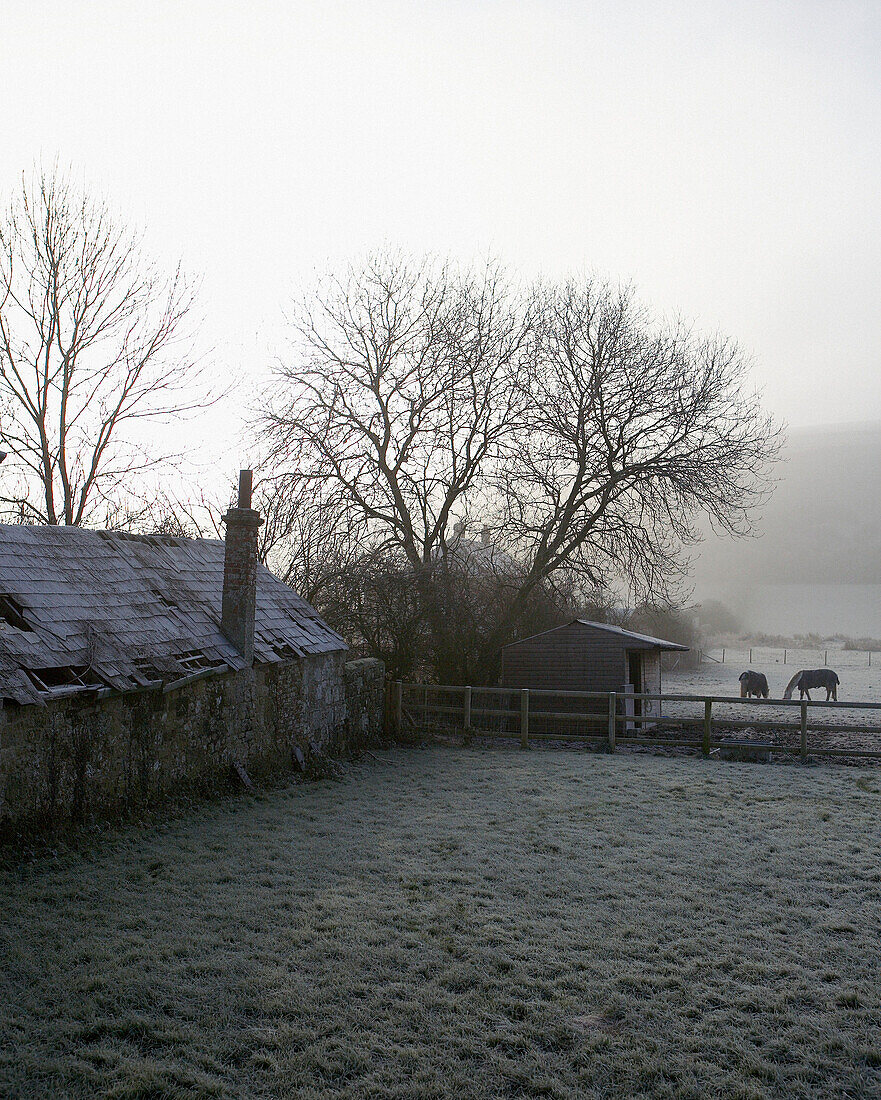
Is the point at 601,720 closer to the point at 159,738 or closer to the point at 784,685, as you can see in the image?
the point at 159,738

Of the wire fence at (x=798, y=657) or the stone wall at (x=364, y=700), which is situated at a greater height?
the wire fence at (x=798, y=657)

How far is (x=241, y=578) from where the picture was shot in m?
13.1

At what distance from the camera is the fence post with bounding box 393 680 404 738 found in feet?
57.4

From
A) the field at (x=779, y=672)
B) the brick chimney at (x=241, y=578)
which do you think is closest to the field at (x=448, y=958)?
the brick chimney at (x=241, y=578)

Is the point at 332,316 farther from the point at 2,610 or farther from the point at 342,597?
the point at 2,610

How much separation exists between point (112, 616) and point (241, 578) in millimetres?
2675

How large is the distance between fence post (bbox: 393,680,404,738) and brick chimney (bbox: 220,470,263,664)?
5378mm

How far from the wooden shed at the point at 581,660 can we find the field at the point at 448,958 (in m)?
9.37

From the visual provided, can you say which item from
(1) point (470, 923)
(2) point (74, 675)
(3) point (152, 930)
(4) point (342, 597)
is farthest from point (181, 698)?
(4) point (342, 597)

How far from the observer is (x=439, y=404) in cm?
2261

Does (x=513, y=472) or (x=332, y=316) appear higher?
(x=332, y=316)

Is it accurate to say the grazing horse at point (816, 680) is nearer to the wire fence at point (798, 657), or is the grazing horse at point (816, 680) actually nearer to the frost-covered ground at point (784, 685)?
the frost-covered ground at point (784, 685)

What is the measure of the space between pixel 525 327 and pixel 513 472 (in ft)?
13.8

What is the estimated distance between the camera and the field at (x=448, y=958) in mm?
4566
